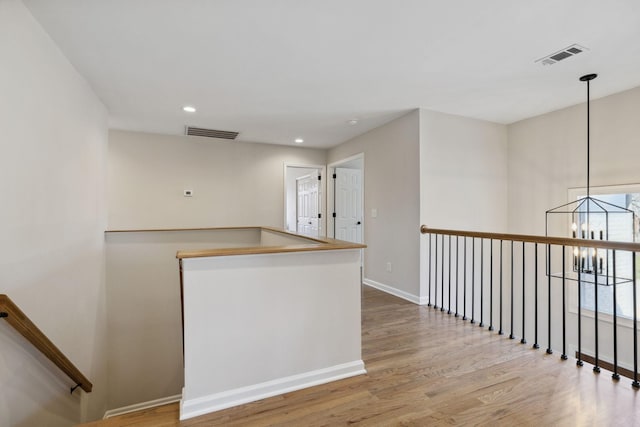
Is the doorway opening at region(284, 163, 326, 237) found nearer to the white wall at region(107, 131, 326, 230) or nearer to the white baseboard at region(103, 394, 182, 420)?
the white wall at region(107, 131, 326, 230)

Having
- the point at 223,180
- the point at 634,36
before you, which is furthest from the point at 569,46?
the point at 223,180

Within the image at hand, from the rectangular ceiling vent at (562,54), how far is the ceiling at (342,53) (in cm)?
6

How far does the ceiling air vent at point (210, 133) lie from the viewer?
4.61 meters

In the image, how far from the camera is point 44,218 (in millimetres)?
2176

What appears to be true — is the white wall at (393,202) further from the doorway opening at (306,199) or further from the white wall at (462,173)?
the doorway opening at (306,199)

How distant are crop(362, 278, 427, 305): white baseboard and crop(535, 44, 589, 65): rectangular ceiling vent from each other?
8.84 ft

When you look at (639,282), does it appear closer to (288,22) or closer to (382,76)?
(382,76)

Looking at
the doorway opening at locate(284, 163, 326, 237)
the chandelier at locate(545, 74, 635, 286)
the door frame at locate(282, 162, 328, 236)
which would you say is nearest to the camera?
the chandelier at locate(545, 74, 635, 286)

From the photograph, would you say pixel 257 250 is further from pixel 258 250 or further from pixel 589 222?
pixel 589 222

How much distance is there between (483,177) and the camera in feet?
13.6

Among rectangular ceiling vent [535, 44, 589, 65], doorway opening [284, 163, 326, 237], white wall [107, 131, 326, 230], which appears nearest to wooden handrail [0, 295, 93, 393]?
white wall [107, 131, 326, 230]

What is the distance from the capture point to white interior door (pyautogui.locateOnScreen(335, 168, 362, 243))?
5621 mm

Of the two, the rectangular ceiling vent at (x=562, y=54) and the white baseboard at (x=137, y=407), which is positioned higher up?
the rectangular ceiling vent at (x=562, y=54)

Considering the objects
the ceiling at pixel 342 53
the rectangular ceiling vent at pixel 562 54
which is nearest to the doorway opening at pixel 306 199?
the ceiling at pixel 342 53
